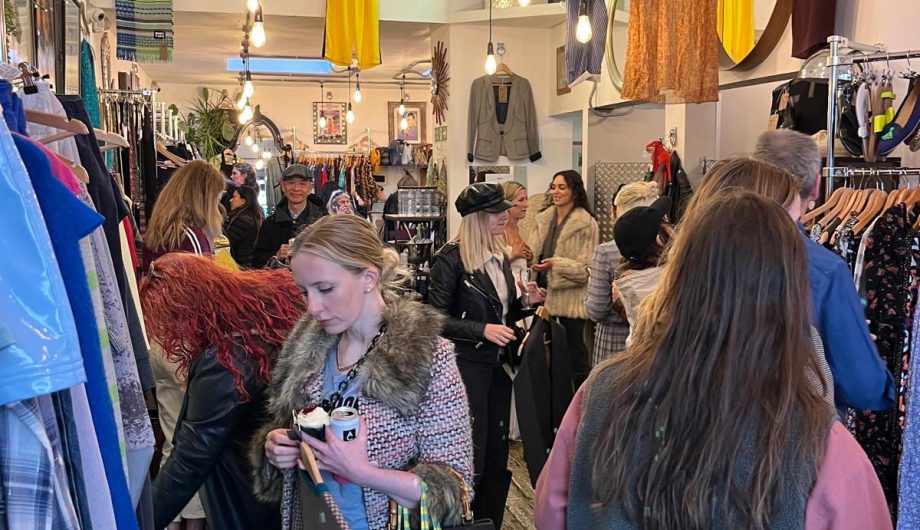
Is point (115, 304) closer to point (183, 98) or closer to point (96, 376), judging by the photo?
point (96, 376)

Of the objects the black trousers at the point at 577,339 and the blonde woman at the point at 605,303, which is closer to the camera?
the blonde woman at the point at 605,303

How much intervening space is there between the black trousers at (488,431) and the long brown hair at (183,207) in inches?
56.6

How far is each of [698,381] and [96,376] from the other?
949mm

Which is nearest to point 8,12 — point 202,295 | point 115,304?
point 202,295

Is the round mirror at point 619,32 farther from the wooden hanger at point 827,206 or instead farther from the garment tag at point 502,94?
the wooden hanger at point 827,206

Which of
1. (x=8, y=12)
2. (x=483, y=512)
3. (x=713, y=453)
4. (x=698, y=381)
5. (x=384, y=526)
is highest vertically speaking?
(x=8, y=12)

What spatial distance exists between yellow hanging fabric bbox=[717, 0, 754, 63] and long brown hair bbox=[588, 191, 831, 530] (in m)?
4.16

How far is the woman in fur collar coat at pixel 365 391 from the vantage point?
1855 mm

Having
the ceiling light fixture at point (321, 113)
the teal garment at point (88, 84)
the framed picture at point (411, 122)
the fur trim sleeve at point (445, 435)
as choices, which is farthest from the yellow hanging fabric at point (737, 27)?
the ceiling light fixture at point (321, 113)

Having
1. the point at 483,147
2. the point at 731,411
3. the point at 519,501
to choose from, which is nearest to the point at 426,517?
the point at 731,411

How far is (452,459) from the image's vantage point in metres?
1.93

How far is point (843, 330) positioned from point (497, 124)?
646 cm

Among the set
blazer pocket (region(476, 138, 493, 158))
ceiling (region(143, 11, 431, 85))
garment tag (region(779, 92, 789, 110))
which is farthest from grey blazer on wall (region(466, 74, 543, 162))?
garment tag (region(779, 92, 789, 110))

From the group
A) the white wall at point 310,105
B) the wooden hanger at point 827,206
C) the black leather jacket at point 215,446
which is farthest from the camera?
the white wall at point 310,105
